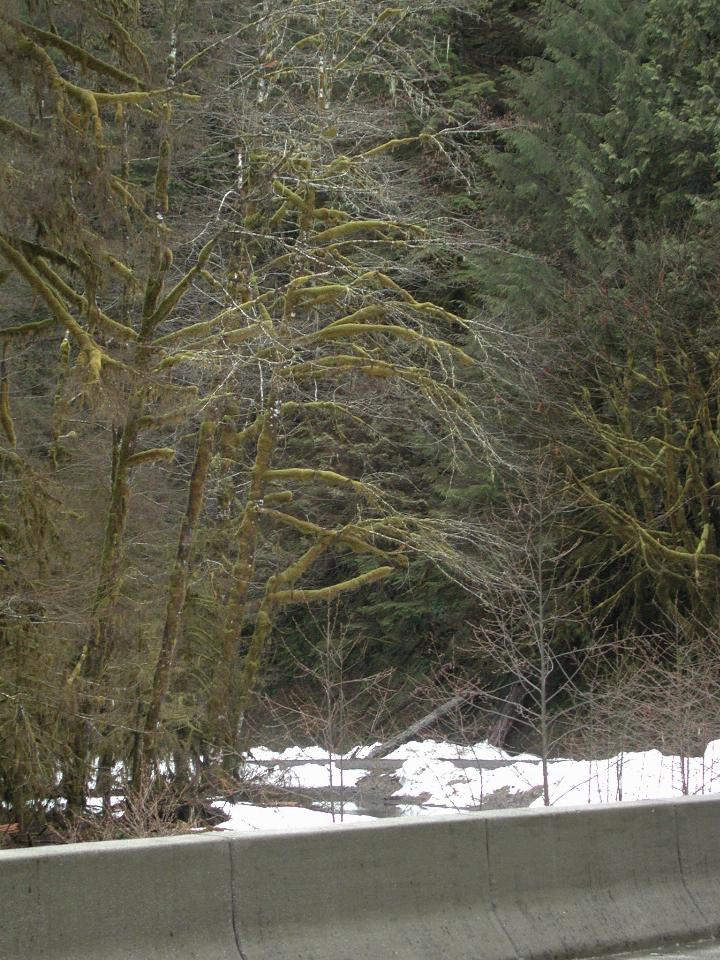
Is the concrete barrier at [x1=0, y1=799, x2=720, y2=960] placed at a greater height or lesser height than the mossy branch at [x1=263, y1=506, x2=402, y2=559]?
lesser

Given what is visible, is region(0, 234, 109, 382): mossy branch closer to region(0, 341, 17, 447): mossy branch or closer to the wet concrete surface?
region(0, 341, 17, 447): mossy branch

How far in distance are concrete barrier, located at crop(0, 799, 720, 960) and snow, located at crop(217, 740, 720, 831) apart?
83.7 inches

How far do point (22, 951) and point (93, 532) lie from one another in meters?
9.61

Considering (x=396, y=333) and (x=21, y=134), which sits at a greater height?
(x=21, y=134)

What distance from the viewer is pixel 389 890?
5871 millimetres

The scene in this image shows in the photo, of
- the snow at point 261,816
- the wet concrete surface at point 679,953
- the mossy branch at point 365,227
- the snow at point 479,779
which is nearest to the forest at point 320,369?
the mossy branch at point 365,227

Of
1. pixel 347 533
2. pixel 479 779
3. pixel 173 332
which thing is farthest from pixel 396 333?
pixel 479 779

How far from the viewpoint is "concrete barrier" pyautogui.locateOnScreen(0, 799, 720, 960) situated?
16.3ft

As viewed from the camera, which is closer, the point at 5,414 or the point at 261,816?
the point at 5,414

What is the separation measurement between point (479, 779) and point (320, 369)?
17.3 feet

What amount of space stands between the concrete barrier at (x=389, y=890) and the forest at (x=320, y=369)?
4573mm

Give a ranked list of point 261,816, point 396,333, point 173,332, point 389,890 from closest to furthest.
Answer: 1. point 389,890
2. point 173,332
3. point 261,816
4. point 396,333

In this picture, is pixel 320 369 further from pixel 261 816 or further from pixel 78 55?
pixel 261 816

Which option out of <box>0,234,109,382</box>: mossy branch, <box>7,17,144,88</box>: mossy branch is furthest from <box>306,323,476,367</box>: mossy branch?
<box>0,234,109,382</box>: mossy branch
